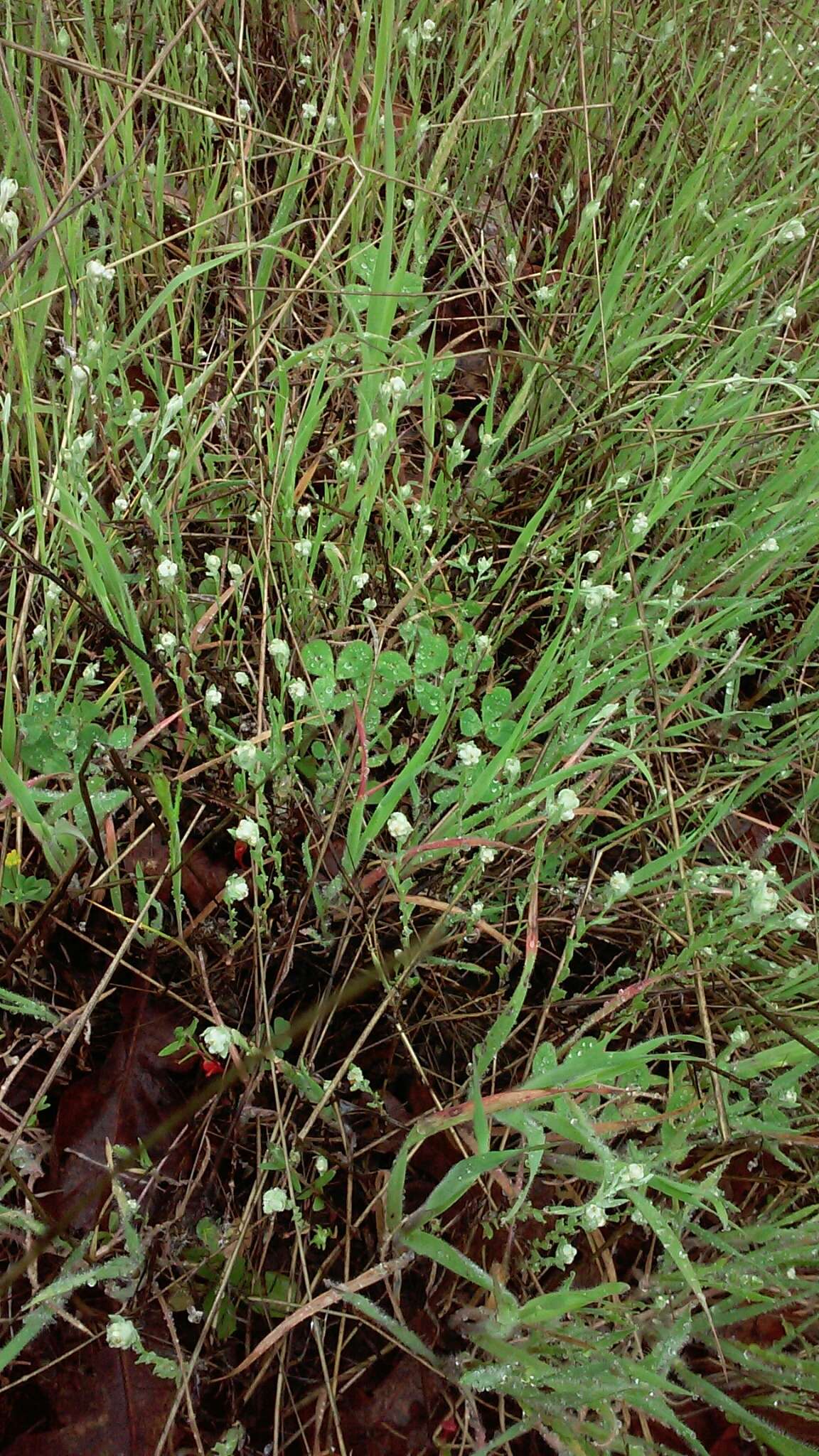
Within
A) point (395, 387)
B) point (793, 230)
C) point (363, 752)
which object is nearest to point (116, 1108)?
point (363, 752)

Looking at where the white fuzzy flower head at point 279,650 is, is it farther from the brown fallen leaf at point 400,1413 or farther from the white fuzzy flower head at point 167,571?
the brown fallen leaf at point 400,1413

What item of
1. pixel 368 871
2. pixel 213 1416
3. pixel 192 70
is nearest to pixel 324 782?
pixel 368 871

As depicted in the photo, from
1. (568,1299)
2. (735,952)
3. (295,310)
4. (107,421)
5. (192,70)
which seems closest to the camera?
(568,1299)

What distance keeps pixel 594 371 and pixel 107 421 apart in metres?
0.92

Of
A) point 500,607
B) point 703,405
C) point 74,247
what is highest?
point 74,247

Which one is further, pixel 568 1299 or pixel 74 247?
pixel 74 247

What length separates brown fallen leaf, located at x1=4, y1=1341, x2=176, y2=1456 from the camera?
0.94 metres

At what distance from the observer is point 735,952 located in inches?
48.3

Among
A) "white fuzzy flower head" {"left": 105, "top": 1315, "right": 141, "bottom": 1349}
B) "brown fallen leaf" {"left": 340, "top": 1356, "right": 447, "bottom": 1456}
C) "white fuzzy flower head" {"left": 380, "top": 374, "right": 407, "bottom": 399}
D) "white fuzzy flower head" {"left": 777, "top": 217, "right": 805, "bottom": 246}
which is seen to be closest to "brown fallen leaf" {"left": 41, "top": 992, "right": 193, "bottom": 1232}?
"white fuzzy flower head" {"left": 105, "top": 1315, "right": 141, "bottom": 1349}

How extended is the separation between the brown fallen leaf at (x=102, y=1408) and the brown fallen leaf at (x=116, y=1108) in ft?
0.46

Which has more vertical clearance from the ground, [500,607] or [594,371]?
[594,371]

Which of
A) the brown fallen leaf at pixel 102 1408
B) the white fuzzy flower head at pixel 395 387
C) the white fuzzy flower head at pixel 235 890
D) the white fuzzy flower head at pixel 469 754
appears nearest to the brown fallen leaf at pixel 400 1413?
the brown fallen leaf at pixel 102 1408

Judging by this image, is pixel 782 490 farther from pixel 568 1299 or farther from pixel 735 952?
pixel 568 1299

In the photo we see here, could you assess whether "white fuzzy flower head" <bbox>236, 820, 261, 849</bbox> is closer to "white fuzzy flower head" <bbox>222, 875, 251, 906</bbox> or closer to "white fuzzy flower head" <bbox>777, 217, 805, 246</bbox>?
"white fuzzy flower head" <bbox>222, 875, 251, 906</bbox>
